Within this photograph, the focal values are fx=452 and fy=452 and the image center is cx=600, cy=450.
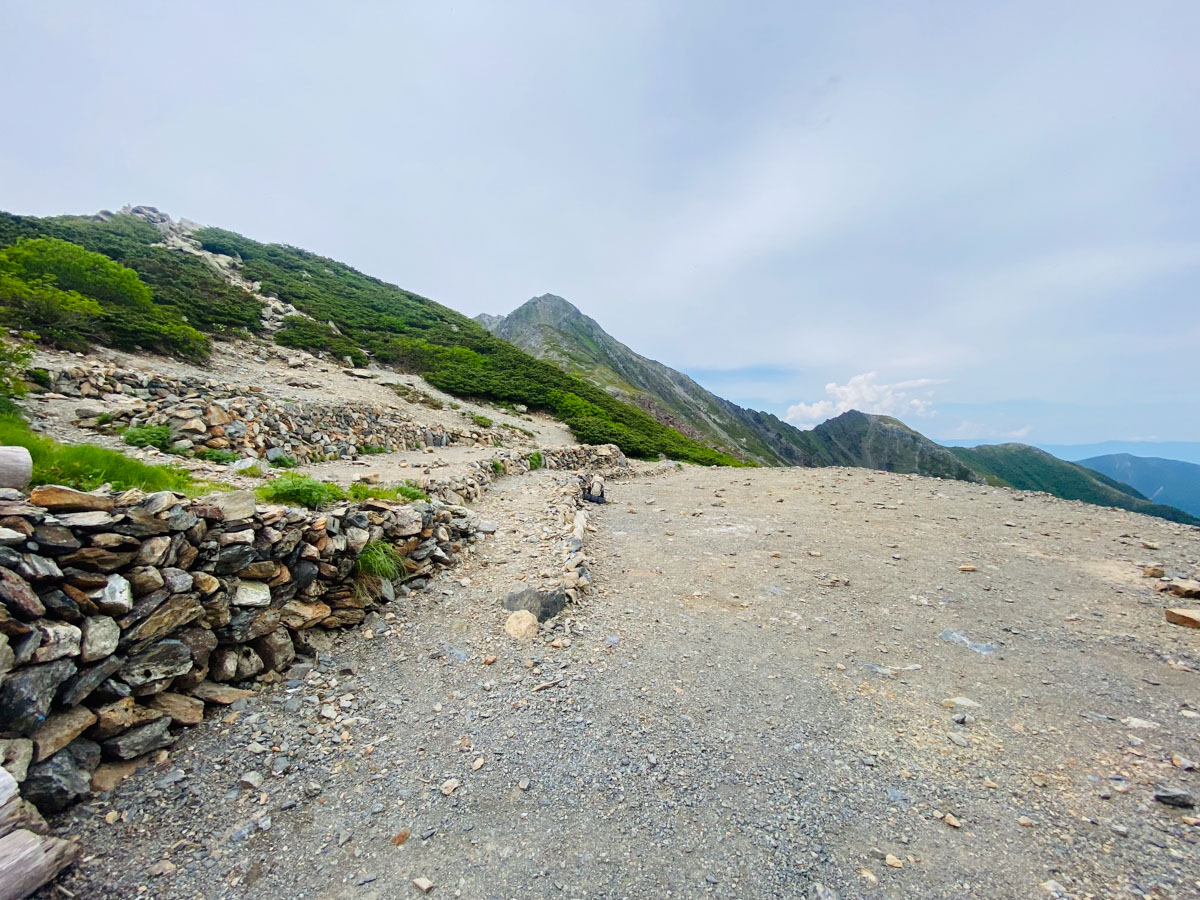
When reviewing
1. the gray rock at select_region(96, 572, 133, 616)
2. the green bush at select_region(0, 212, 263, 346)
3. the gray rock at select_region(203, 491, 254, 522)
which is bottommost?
the gray rock at select_region(96, 572, 133, 616)

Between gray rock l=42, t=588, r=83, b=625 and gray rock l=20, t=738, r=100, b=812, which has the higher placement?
gray rock l=42, t=588, r=83, b=625

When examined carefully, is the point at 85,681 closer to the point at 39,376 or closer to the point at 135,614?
the point at 135,614

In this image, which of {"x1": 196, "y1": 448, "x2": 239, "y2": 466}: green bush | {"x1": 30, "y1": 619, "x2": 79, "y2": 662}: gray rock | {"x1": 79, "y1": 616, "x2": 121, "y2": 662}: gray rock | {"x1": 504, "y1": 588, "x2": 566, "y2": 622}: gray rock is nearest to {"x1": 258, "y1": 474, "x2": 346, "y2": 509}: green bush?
{"x1": 79, "y1": 616, "x2": 121, "y2": 662}: gray rock

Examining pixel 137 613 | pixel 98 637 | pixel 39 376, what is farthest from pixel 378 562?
pixel 39 376

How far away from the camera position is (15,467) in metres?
4.25

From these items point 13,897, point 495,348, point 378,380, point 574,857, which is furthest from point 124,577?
point 495,348

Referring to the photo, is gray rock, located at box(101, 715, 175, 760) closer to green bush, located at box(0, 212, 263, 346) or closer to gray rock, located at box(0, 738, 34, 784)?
gray rock, located at box(0, 738, 34, 784)

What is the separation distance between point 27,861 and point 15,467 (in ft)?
11.4

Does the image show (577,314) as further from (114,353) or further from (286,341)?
(114,353)

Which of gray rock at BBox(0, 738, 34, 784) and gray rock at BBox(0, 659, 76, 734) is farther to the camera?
gray rock at BBox(0, 659, 76, 734)

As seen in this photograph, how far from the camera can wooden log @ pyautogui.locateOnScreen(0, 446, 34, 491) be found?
13.8ft

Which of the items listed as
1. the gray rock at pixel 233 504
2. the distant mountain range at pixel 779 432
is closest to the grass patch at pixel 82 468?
the gray rock at pixel 233 504

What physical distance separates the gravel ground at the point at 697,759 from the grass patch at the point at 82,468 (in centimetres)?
306

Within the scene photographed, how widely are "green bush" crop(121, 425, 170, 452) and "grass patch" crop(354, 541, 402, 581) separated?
658 centimetres
